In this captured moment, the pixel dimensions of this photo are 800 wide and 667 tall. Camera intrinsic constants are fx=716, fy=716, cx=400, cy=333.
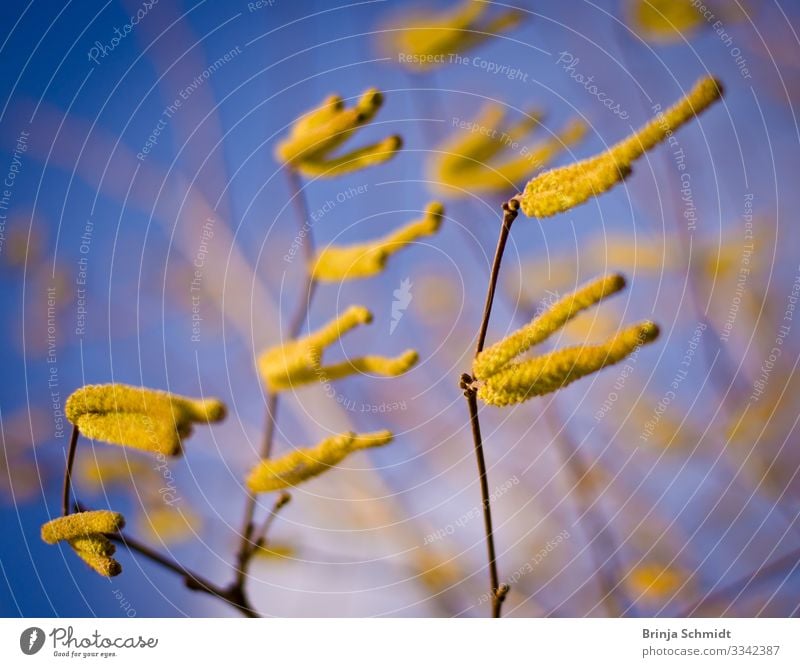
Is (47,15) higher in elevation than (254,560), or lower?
higher

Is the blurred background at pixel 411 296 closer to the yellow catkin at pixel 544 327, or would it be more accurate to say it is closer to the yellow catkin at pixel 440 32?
the yellow catkin at pixel 440 32

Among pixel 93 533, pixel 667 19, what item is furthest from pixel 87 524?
pixel 667 19
